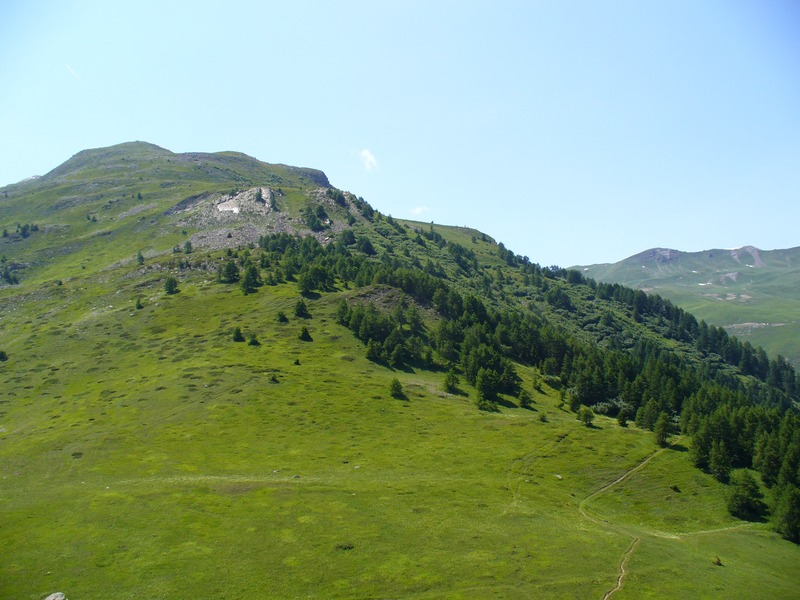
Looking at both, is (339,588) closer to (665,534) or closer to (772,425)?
(665,534)

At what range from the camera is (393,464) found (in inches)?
3735

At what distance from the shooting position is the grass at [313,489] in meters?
56.9

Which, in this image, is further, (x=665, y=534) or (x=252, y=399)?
(x=252, y=399)

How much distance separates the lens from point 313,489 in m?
80.2

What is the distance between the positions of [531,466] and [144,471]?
233ft

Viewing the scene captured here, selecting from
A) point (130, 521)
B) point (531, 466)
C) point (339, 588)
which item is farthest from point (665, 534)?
point (130, 521)

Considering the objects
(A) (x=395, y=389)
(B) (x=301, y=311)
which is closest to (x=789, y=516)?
(A) (x=395, y=389)

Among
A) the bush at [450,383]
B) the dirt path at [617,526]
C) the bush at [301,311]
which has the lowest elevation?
the dirt path at [617,526]

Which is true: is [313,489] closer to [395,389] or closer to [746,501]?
[395,389]

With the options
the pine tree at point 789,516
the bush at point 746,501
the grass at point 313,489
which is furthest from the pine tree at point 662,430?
the pine tree at point 789,516

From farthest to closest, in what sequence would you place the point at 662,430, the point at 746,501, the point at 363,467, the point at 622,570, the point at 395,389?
the point at 395,389
the point at 662,430
the point at 363,467
the point at 746,501
the point at 622,570

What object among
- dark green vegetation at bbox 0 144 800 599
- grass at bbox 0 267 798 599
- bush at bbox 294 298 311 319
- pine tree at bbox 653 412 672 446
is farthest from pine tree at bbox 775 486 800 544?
bush at bbox 294 298 311 319

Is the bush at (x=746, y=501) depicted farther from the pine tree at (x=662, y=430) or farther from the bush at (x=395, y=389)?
the bush at (x=395, y=389)

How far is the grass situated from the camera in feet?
187
